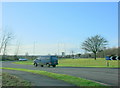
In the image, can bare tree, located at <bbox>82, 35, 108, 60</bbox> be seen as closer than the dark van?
No

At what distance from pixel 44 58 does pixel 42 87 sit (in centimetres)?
2772

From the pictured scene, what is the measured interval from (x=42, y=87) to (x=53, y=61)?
1060 inches

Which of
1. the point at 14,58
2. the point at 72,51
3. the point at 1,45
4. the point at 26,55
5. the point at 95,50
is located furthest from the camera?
the point at 72,51

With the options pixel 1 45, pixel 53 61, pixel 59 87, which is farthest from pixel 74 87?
pixel 53 61

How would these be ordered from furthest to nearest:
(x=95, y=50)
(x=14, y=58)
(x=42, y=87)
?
(x=14, y=58) → (x=95, y=50) → (x=42, y=87)

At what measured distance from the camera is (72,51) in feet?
427

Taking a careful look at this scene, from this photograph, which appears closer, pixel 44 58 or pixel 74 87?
pixel 74 87

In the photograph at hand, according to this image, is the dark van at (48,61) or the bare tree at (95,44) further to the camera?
the bare tree at (95,44)

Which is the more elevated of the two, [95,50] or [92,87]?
[95,50]

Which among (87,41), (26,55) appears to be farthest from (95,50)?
(26,55)

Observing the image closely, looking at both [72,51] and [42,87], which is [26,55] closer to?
[72,51]

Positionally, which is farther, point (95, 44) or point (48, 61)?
point (95, 44)

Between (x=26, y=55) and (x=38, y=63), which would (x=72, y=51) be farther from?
(x=38, y=63)

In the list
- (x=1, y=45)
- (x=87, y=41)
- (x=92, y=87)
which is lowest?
(x=92, y=87)
